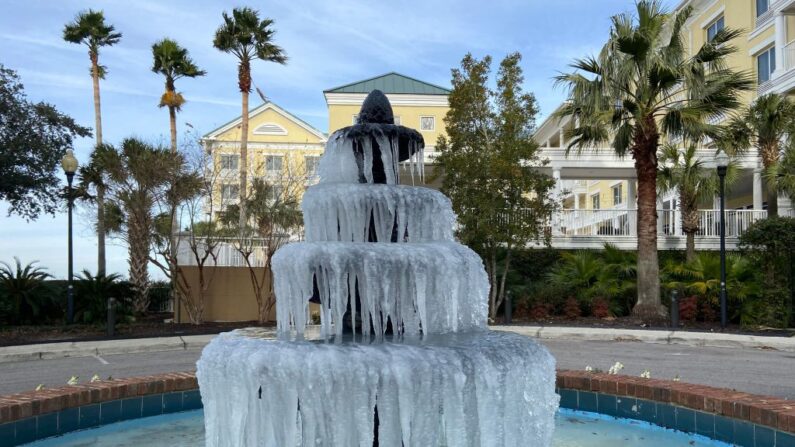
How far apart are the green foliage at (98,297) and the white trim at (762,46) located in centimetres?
2499

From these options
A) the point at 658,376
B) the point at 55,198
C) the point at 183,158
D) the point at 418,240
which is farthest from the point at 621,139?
the point at 55,198

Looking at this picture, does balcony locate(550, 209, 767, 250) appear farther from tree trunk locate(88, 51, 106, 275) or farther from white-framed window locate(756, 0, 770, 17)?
tree trunk locate(88, 51, 106, 275)

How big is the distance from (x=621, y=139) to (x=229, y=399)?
16029 mm

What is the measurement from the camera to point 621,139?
18.1 metres

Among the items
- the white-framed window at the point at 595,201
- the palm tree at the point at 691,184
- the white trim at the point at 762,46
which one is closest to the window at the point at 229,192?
the palm tree at the point at 691,184

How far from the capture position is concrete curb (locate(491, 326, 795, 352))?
45.6 feet

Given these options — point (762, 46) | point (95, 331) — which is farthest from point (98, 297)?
point (762, 46)

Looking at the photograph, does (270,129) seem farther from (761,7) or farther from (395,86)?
(761,7)

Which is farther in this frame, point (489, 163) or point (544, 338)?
point (489, 163)

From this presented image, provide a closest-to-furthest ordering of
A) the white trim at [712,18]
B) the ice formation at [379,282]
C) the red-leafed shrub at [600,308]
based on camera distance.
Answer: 1. the ice formation at [379,282]
2. the red-leafed shrub at [600,308]
3. the white trim at [712,18]

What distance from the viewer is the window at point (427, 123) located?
40938 mm

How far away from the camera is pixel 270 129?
4366cm

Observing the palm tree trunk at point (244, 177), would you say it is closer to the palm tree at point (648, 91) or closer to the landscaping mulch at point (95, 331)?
the landscaping mulch at point (95, 331)

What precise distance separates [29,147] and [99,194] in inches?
205
